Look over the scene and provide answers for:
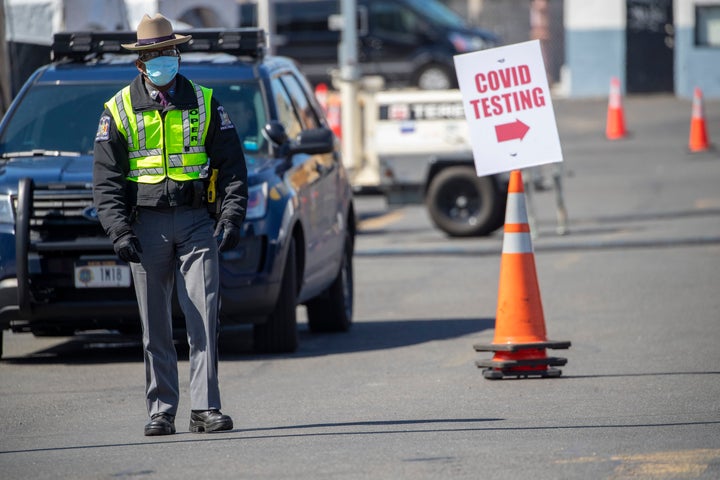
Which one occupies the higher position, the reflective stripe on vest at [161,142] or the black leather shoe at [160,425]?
the reflective stripe on vest at [161,142]

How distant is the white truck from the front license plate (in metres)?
8.15

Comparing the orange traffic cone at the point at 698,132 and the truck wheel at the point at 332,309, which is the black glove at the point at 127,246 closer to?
the truck wheel at the point at 332,309

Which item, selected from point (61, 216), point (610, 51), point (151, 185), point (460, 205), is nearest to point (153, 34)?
point (151, 185)

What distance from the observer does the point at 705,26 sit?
33.9m

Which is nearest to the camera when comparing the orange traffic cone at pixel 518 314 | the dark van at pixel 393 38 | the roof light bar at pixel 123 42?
the orange traffic cone at pixel 518 314

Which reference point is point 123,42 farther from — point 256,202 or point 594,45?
point 594,45

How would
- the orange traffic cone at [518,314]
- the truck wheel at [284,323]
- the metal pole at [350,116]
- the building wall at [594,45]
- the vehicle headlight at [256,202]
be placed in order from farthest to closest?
the building wall at [594,45] < the metal pole at [350,116] < the truck wheel at [284,323] < the vehicle headlight at [256,202] < the orange traffic cone at [518,314]

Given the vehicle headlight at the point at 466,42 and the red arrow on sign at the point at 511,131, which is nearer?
the red arrow on sign at the point at 511,131

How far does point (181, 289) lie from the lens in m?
7.28

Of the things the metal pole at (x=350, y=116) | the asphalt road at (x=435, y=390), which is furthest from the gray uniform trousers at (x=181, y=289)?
the metal pole at (x=350, y=116)

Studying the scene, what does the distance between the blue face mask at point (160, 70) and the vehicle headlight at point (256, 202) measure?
250 centimetres

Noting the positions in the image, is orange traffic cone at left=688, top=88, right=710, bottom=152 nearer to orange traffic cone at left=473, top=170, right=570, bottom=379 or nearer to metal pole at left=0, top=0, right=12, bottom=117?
metal pole at left=0, top=0, right=12, bottom=117

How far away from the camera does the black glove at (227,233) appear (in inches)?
280

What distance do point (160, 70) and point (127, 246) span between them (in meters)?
0.81
